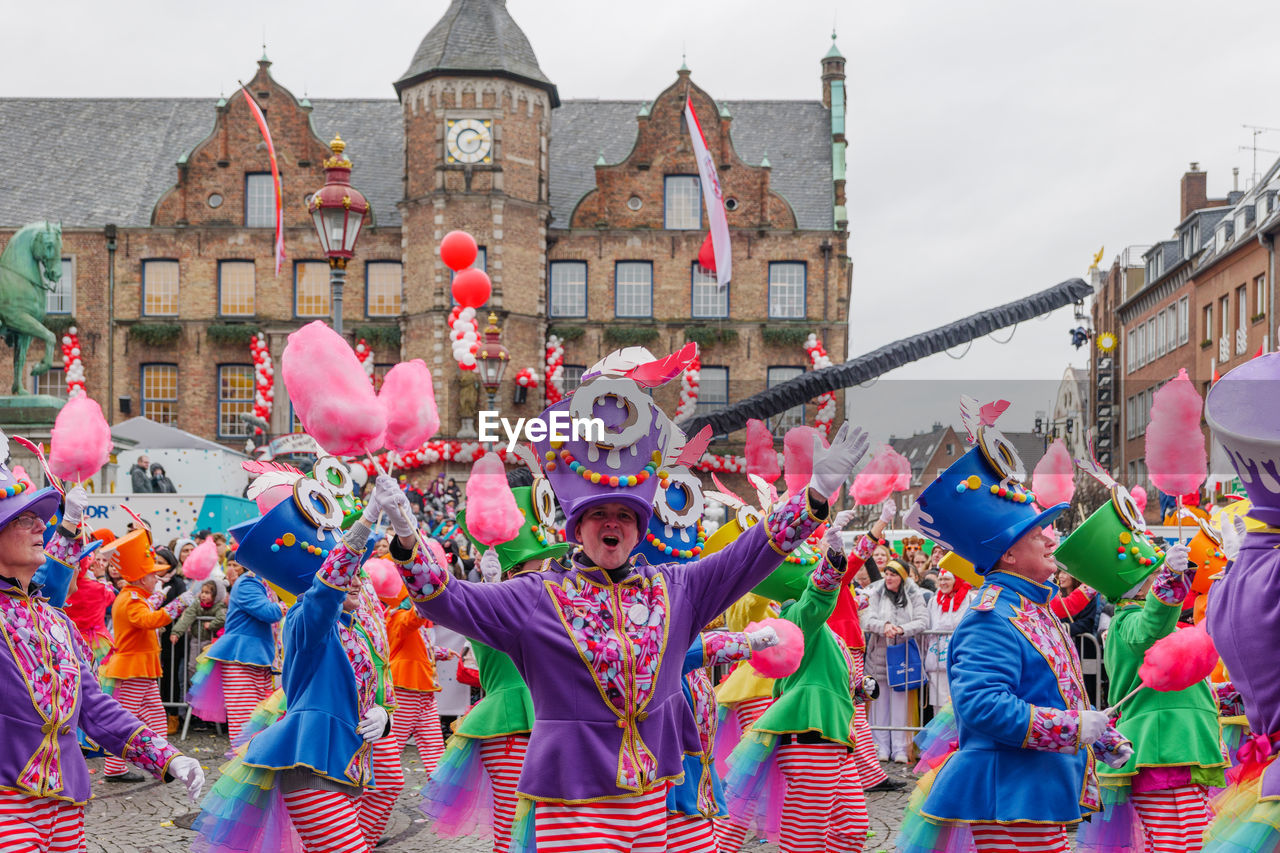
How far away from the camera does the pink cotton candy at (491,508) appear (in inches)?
251

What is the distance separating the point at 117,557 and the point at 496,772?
5179 millimetres

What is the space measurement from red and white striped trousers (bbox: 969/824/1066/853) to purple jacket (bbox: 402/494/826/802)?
4.05 ft

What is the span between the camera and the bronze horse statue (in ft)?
54.2

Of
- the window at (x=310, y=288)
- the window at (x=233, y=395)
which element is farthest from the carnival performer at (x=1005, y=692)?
the window at (x=233, y=395)

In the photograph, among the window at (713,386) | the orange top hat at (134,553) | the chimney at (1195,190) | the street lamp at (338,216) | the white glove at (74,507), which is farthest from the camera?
the chimney at (1195,190)

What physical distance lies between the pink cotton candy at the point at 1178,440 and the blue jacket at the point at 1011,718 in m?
1.24

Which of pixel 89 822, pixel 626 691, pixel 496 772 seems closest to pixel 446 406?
pixel 89 822

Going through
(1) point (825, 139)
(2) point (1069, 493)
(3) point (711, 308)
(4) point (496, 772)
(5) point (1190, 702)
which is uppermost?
(1) point (825, 139)

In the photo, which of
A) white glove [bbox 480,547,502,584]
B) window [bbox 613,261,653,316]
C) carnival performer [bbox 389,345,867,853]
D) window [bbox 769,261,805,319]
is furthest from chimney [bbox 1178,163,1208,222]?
carnival performer [bbox 389,345,867,853]

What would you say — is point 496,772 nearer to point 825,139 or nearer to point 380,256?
point 380,256

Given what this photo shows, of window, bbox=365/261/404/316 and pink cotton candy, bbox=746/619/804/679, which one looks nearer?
pink cotton candy, bbox=746/619/804/679

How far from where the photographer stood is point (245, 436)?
3481 centimetres

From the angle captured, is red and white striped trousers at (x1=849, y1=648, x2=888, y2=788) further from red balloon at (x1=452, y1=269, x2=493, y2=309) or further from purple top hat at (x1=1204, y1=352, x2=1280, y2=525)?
red balloon at (x1=452, y1=269, x2=493, y2=309)

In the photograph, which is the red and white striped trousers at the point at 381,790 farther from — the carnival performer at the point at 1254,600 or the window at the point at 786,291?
the window at the point at 786,291
